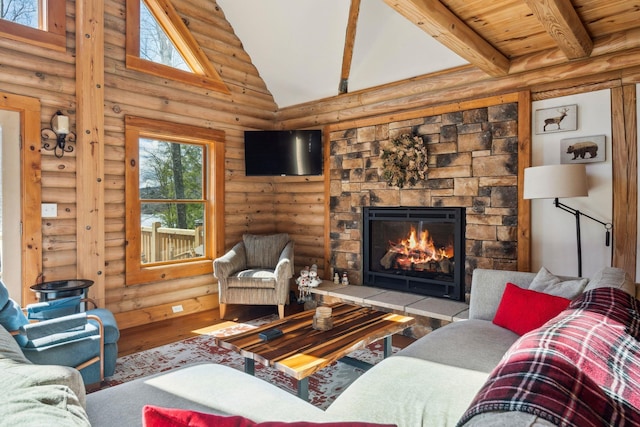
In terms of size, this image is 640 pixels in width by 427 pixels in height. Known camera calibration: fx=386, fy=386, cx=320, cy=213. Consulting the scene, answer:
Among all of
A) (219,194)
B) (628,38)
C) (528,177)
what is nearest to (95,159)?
(219,194)

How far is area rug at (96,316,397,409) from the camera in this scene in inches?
105

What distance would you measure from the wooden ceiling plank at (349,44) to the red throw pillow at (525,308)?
9.56ft

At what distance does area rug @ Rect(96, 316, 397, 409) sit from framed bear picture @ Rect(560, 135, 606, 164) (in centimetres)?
221

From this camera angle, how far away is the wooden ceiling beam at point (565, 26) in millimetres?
2250

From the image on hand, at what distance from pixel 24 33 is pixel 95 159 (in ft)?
3.81

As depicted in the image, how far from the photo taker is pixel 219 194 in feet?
15.7

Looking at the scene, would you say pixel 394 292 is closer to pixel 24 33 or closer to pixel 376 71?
pixel 376 71

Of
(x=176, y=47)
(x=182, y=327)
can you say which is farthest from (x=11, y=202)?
(x=176, y=47)

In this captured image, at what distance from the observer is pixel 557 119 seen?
128 inches

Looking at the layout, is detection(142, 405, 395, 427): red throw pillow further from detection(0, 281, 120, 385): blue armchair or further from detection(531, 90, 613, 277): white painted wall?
detection(531, 90, 613, 277): white painted wall

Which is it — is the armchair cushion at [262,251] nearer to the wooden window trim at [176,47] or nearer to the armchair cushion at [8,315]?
the wooden window trim at [176,47]

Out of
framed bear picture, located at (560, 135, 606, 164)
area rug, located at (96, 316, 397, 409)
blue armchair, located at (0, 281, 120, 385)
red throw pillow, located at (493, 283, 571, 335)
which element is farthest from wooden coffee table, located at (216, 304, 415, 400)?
framed bear picture, located at (560, 135, 606, 164)

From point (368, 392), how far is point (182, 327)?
2806 millimetres

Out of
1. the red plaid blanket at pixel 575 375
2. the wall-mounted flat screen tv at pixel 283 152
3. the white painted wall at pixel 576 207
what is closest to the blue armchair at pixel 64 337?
the red plaid blanket at pixel 575 375
